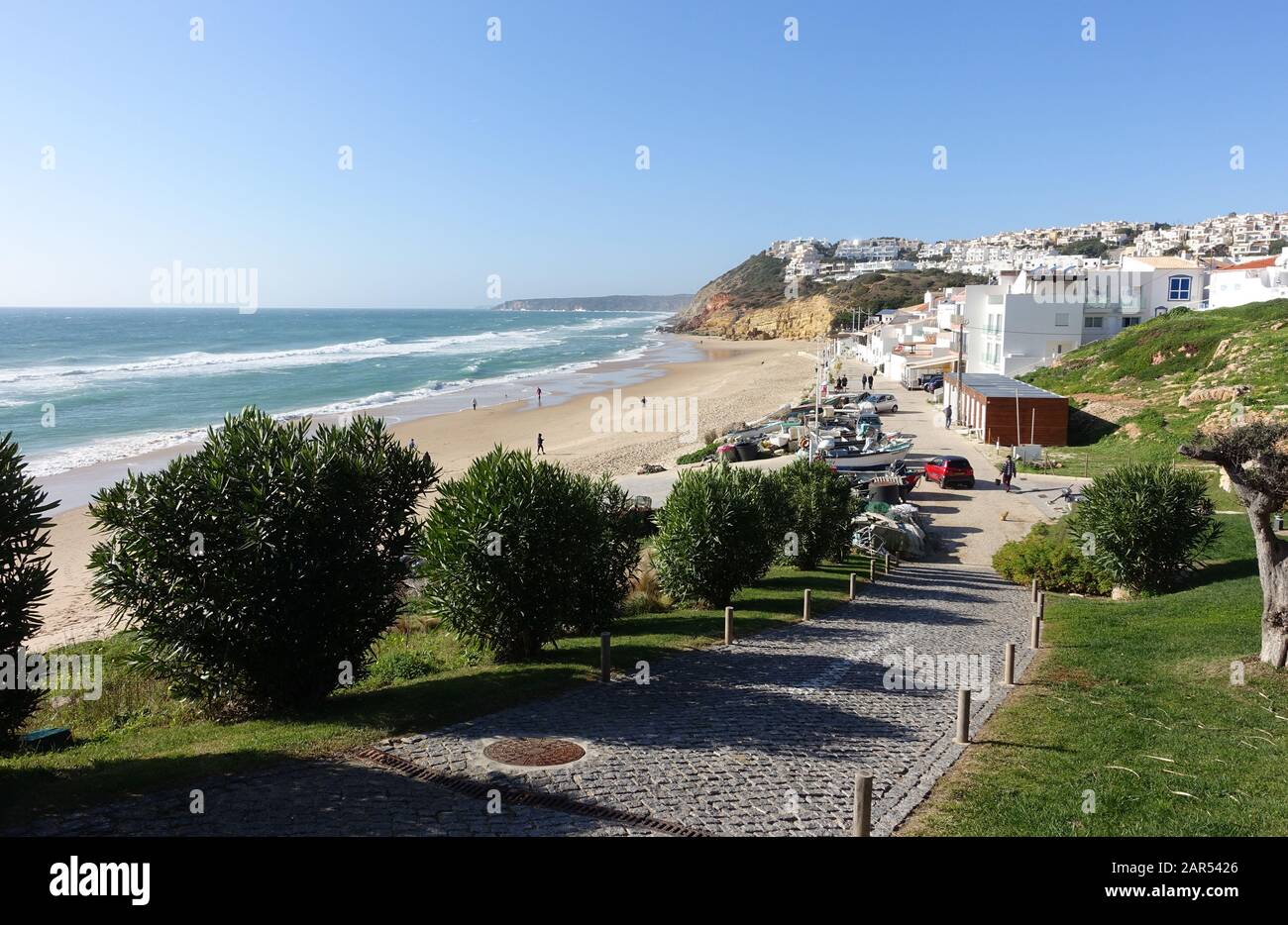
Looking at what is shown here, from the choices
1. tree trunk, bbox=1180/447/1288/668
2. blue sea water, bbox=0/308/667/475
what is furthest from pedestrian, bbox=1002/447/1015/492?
blue sea water, bbox=0/308/667/475

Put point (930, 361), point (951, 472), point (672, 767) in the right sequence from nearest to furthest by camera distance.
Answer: point (672, 767) < point (951, 472) < point (930, 361)

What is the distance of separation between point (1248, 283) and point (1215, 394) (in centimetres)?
2692

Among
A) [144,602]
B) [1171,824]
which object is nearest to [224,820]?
[144,602]

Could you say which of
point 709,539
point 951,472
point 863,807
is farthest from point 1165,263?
point 863,807

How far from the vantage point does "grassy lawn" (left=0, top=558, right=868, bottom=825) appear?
9055 mm

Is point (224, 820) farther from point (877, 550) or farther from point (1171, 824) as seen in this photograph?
point (877, 550)

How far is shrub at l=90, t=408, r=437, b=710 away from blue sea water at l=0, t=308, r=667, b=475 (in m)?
37.3

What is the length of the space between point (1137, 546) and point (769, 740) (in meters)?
14.3

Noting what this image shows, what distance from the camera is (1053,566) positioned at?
23.3 m

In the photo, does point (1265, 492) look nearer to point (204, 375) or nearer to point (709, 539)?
point (709, 539)

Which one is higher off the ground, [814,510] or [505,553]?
[505,553]

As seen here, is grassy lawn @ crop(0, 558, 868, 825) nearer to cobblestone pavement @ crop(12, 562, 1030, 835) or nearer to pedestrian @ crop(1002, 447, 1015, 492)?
cobblestone pavement @ crop(12, 562, 1030, 835)
